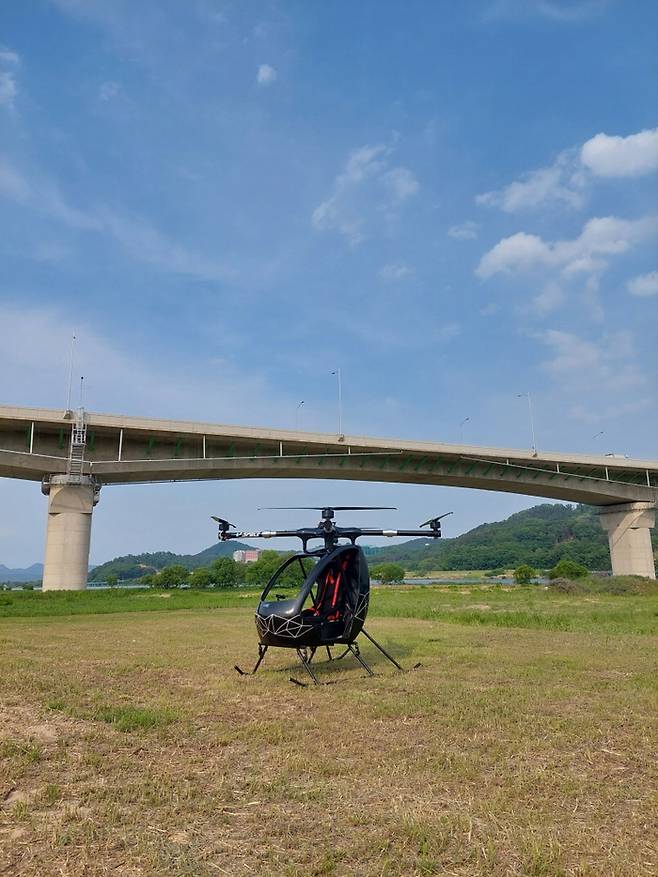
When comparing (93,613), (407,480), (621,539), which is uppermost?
(407,480)

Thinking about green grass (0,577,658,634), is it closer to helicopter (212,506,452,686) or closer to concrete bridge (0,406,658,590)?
concrete bridge (0,406,658,590)

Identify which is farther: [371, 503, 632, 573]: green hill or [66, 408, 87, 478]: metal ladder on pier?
[371, 503, 632, 573]: green hill

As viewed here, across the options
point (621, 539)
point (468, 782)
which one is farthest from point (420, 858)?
point (621, 539)

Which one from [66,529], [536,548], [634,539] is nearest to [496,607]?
[66,529]

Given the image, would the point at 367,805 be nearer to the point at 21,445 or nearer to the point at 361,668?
the point at 361,668

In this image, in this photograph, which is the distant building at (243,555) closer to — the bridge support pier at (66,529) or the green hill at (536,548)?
the bridge support pier at (66,529)

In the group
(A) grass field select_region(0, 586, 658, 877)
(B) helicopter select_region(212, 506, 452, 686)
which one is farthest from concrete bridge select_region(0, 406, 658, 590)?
(B) helicopter select_region(212, 506, 452, 686)

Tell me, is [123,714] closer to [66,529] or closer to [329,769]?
[329,769]
